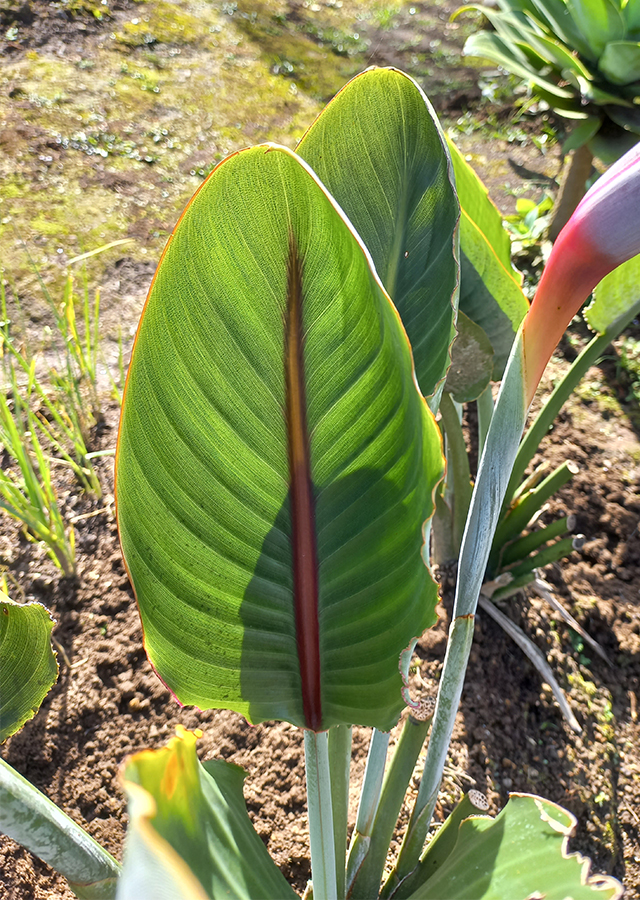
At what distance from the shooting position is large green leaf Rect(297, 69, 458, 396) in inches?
21.9

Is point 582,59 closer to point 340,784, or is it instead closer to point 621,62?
point 621,62

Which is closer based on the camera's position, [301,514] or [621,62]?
[301,514]

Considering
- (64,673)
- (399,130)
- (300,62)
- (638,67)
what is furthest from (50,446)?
(300,62)

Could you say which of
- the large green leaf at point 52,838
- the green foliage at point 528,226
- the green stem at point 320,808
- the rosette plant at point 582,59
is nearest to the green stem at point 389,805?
the green stem at point 320,808

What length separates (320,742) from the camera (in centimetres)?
60

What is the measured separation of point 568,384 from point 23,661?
2.86 ft

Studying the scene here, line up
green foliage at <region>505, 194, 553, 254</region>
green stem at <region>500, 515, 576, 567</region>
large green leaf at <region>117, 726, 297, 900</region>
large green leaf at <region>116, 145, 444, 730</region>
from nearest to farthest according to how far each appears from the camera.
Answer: large green leaf at <region>117, 726, 297, 900</region>, large green leaf at <region>116, 145, 444, 730</region>, green stem at <region>500, 515, 576, 567</region>, green foliage at <region>505, 194, 553, 254</region>

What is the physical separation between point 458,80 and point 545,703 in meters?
2.75

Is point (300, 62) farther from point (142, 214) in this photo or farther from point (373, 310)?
point (373, 310)

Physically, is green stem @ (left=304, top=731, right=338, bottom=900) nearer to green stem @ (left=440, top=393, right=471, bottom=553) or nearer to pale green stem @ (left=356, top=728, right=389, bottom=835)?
pale green stem @ (left=356, top=728, right=389, bottom=835)

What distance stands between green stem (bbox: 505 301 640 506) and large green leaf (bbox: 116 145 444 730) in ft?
1.99

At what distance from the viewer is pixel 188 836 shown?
0.41 m

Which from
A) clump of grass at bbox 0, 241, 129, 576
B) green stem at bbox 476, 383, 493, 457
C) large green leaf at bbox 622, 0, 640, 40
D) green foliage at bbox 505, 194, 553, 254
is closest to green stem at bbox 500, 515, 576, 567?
green stem at bbox 476, 383, 493, 457

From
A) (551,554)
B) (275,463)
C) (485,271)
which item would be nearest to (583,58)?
(485,271)
